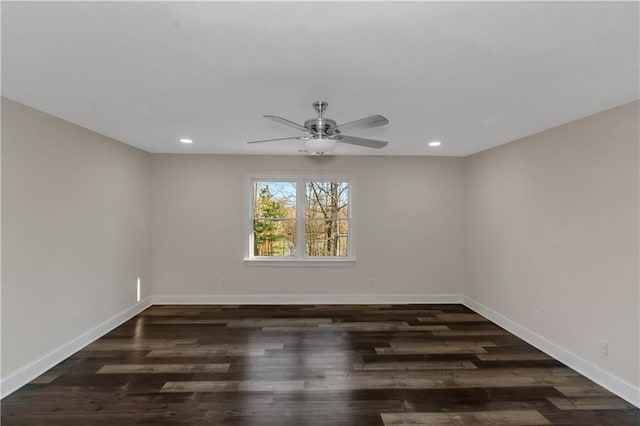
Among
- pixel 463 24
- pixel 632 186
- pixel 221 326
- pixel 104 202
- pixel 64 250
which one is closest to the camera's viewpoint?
pixel 463 24

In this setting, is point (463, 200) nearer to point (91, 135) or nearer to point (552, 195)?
point (552, 195)

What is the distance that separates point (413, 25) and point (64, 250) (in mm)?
3653

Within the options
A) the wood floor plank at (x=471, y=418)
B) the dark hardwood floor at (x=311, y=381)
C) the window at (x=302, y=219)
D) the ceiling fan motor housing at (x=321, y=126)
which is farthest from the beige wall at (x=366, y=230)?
the ceiling fan motor housing at (x=321, y=126)

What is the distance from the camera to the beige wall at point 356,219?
4.96m

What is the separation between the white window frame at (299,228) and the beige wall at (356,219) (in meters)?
0.09

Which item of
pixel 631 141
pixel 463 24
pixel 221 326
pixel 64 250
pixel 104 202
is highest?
pixel 463 24

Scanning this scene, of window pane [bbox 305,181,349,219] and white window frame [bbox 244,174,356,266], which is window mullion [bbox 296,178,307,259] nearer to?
white window frame [bbox 244,174,356,266]

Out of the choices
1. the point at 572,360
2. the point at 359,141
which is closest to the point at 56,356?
the point at 359,141

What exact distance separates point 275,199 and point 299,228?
2.01 ft

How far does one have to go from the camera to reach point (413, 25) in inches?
59.6

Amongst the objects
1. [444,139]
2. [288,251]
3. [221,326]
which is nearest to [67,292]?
[221,326]

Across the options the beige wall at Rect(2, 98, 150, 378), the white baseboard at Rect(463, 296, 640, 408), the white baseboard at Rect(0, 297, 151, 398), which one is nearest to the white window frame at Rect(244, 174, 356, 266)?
the beige wall at Rect(2, 98, 150, 378)

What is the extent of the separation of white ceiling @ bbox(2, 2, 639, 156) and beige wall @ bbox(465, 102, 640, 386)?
1.23 feet

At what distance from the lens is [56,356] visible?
3043 mm
